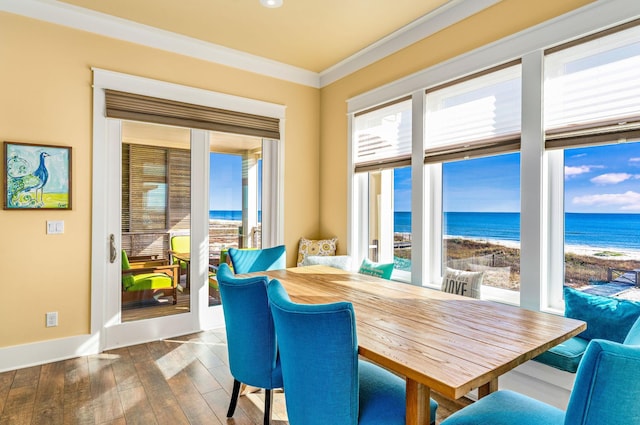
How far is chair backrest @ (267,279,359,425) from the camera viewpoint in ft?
4.28

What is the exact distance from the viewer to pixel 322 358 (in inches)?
52.7

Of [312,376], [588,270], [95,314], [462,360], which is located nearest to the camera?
[462,360]

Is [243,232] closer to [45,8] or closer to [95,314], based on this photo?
[95,314]

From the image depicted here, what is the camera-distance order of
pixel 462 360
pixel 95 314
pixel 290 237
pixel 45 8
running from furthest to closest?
pixel 290 237
pixel 95 314
pixel 45 8
pixel 462 360

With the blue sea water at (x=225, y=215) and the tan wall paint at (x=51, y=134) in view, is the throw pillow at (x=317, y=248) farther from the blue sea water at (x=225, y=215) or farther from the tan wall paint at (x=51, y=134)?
the tan wall paint at (x=51, y=134)

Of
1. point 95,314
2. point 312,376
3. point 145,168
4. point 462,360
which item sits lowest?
point 95,314

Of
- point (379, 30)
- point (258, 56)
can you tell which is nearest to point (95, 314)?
point (258, 56)

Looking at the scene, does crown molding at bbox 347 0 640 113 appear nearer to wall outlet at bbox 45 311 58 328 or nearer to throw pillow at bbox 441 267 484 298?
throw pillow at bbox 441 267 484 298

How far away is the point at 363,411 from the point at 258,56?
12.0ft

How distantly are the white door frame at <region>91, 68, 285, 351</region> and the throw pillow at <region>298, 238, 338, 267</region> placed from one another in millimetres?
1102

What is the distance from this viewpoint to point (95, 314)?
3203mm

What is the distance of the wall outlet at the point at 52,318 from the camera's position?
3020 mm

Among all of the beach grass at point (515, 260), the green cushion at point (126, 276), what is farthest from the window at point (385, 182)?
the green cushion at point (126, 276)

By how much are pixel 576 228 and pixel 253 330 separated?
7.14 ft
